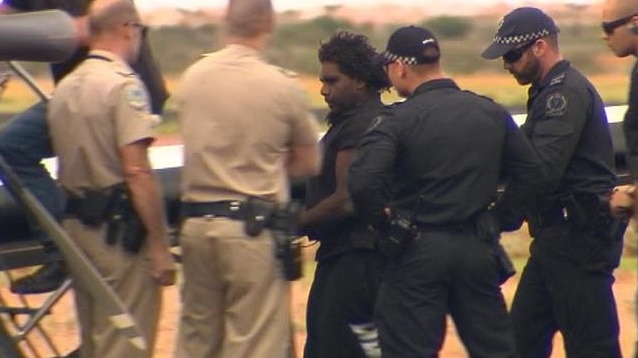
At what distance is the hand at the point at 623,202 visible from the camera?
7.29 metres

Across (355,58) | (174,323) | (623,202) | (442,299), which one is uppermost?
(355,58)

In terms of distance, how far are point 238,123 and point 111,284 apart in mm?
750

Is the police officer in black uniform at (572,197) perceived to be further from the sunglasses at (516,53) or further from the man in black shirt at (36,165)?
the man in black shirt at (36,165)

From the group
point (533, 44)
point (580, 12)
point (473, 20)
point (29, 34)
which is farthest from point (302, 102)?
point (580, 12)

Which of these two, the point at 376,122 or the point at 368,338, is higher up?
the point at 376,122

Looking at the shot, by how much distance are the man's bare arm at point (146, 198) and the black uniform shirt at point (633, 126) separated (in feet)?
5.98

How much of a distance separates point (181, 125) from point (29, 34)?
2.69 meters

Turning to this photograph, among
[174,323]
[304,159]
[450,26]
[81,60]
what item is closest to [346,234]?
[304,159]

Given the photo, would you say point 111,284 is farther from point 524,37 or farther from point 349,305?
point 524,37

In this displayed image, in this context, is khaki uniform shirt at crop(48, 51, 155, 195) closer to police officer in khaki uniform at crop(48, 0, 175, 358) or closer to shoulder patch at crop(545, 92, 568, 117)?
police officer in khaki uniform at crop(48, 0, 175, 358)

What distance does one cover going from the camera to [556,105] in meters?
7.58

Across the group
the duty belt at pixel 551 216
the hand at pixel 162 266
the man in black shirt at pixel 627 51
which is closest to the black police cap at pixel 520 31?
the man in black shirt at pixel 627 51

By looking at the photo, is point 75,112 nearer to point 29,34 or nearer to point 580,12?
point 29,34

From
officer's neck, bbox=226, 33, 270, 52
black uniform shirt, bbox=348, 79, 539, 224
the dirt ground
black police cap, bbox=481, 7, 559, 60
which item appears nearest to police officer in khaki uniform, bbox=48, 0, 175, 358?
officer's neck, bbox=226, 33, 270, 52
